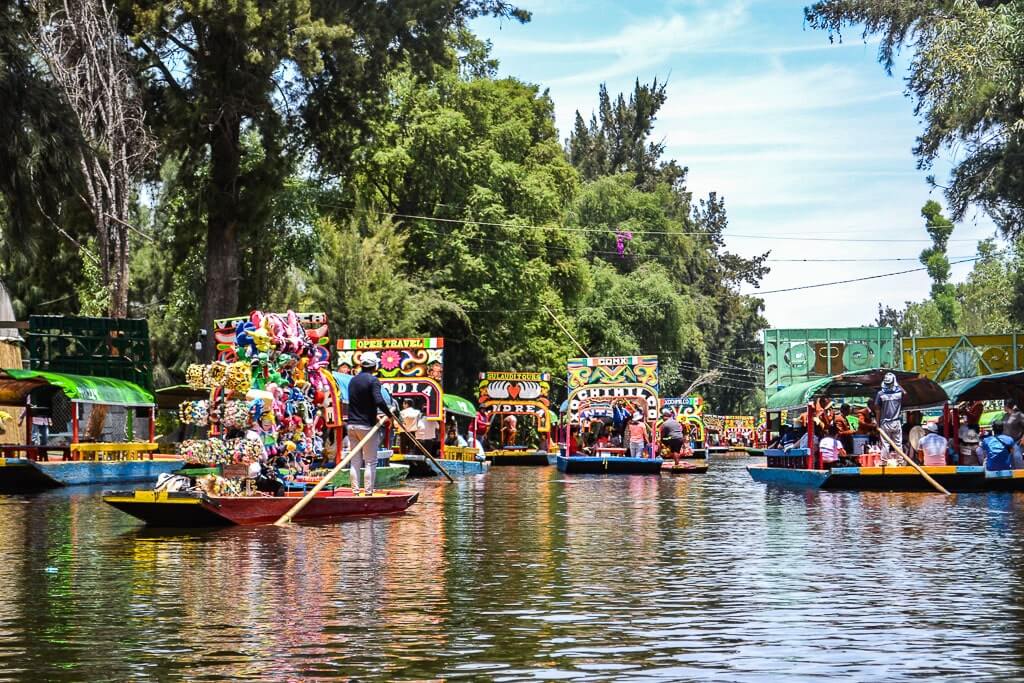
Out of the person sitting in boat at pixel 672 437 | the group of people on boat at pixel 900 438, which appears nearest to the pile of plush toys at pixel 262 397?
the group of people on boat at pixel 900 438

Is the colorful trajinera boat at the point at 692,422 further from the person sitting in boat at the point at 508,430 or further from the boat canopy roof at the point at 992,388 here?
the boat canopy roof at the point at 992,388

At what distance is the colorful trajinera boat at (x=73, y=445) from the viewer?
31984mm

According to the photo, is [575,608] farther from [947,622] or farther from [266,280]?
[266,280]

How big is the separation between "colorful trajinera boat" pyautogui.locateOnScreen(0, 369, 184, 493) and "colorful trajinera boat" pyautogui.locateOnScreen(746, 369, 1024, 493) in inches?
597

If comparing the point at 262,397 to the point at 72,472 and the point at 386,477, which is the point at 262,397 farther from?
the point at 72,472

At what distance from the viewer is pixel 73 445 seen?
34.7 metres

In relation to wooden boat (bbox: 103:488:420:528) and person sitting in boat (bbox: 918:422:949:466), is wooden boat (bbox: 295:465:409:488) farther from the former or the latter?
person sitting in boat (bbox: 918:422:949:466)

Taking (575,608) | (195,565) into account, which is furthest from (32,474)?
(575,608)

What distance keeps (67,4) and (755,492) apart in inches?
882

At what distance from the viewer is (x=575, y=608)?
12.1 m

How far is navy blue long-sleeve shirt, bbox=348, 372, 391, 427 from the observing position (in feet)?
73.3

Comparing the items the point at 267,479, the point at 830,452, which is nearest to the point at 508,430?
the point at 830,452

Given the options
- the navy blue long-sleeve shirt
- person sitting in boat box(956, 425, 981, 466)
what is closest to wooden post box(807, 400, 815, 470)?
person sitting in boat box(956, 425, 981, 466)

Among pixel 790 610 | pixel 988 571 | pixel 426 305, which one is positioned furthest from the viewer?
pixel 426 305
